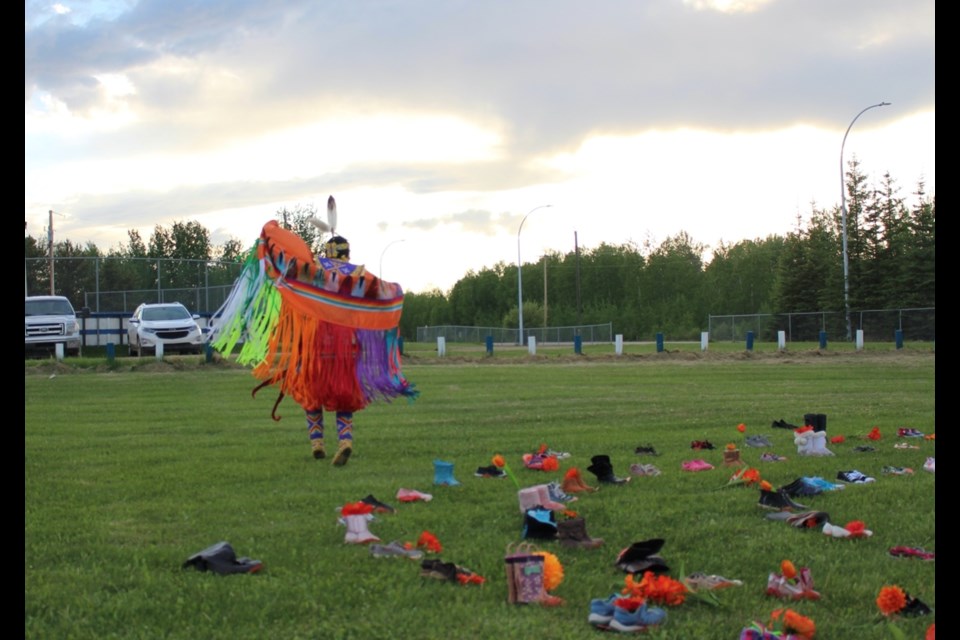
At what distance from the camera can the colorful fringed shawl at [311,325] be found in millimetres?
8594

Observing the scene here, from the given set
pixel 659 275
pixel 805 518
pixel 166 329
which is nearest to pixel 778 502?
pixel 805 518

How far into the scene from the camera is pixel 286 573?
463 centimetres

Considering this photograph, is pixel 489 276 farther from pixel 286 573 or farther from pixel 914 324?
pixel 286 573

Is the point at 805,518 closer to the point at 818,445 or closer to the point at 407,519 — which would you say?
the point at 407,519

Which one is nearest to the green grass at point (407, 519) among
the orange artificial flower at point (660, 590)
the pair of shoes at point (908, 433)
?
the orange artificial flower at point (660, 590)

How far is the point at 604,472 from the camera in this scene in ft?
23.6

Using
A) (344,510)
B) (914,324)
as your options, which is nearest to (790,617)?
(344,510)

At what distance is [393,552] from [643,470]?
3.16 meters

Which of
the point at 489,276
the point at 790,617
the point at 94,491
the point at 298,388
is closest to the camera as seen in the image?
the point at 790,617

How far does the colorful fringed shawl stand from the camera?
8.59m

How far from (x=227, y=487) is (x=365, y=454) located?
2.04 m

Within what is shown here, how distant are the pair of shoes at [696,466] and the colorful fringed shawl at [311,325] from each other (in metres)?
2.81

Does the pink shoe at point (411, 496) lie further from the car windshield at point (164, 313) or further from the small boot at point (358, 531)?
the car windshield at point (164, 313)
